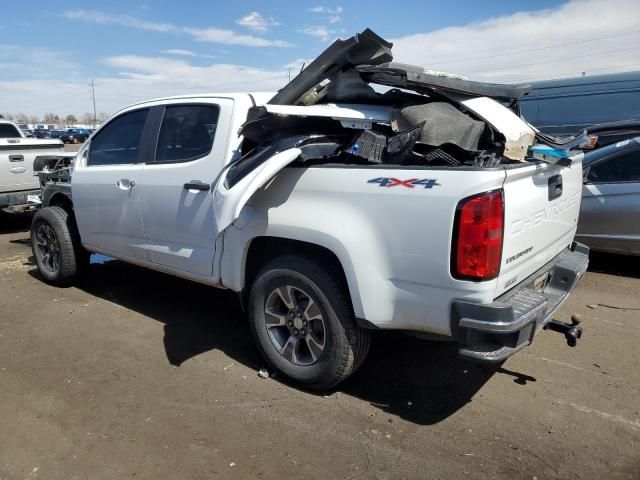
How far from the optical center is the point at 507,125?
337 cm

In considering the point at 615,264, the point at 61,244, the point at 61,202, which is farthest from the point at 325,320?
the point at 615,264

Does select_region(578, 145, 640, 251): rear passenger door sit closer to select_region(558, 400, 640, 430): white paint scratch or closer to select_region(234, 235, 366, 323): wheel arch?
select_region(558, 400, 640, 430): white paint scratch

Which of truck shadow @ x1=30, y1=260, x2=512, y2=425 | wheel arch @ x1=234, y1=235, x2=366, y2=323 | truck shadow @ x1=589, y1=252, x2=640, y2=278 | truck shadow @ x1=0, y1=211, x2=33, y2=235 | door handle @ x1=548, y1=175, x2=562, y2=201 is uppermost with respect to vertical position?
door handle @ x1=548, y1=175, x2=562, y2=201

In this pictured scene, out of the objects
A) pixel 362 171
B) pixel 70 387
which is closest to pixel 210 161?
pixel 362 171

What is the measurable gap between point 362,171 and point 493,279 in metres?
0.94

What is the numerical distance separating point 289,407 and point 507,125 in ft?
7.45

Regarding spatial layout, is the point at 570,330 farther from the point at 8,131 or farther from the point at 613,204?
the point at 8,131

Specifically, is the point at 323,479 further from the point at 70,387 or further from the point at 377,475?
the point at 70,387

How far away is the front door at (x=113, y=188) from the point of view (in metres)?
4.62

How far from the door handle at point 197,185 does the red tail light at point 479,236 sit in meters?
1.92

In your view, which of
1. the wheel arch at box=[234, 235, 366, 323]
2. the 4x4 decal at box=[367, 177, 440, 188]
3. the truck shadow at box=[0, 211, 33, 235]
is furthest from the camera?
the truck shadow at box=[0, 211, 33, 235]

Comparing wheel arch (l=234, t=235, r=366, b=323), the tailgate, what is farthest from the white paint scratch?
wheel arch (l=234, t=235, r=366, b=323)

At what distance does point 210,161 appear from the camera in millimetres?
3908

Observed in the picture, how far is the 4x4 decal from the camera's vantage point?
280 centimetres
